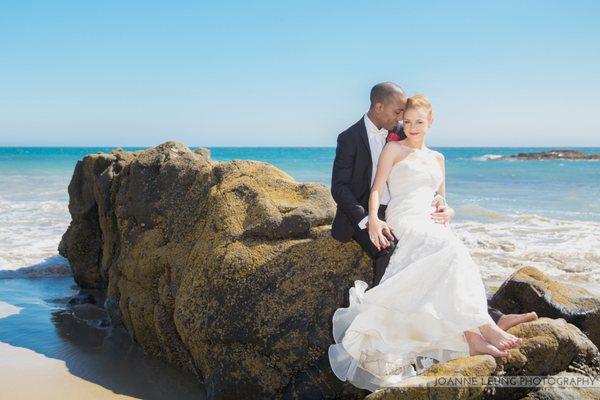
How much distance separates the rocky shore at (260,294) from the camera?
13.1ft

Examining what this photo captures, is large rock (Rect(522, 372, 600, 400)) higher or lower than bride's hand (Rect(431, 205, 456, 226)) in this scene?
lower

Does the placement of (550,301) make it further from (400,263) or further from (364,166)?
(364,166)

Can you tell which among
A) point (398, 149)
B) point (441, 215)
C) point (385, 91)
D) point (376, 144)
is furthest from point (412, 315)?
point (385, 91)

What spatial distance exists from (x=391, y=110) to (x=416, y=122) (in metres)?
0.22

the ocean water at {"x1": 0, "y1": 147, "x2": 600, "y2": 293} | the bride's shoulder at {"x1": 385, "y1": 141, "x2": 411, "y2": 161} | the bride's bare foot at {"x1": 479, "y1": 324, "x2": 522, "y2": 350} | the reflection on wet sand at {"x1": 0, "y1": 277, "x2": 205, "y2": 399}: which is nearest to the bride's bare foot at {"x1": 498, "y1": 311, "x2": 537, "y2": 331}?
the bride's bare foot at {"x1": 479, "y1": 324, "x2": 522, "y2": 350}

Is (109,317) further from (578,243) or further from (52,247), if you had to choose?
(578,243)

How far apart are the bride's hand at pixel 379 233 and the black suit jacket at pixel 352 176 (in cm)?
18

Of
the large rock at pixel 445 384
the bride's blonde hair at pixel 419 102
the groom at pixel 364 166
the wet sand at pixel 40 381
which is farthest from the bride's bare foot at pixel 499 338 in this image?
the wet sand at pixel 40 381

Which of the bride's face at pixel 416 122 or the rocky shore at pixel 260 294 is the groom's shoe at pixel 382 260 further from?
the bride's face at pixel 416 122

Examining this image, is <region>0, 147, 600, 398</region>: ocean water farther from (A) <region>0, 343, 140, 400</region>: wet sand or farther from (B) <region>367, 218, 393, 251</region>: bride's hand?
(B) <region>367, 218, 393, 251</region>: bride's hand

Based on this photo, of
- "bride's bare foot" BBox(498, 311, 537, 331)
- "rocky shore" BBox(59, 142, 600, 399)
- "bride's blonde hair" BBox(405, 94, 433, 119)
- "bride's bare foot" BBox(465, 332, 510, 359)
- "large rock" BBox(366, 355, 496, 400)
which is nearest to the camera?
"large rock" BBox(366, 355, 496, 400)

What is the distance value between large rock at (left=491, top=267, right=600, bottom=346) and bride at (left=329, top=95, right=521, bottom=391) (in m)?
1.63

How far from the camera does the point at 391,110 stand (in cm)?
470

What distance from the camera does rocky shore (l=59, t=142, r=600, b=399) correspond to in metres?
4.01
